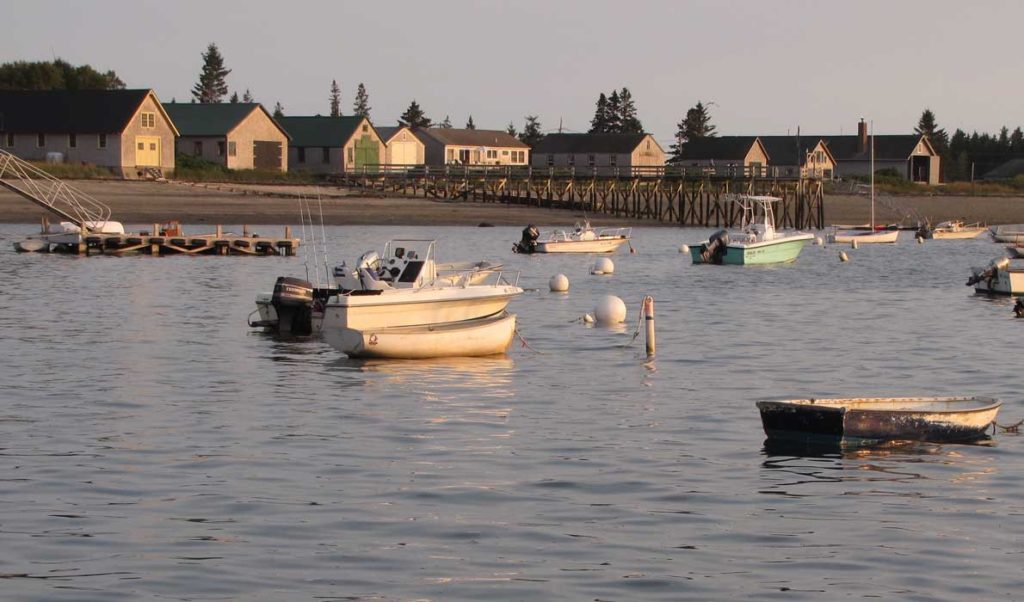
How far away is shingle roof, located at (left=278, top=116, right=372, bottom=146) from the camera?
121375 millimetres

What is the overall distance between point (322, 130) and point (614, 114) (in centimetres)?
5858

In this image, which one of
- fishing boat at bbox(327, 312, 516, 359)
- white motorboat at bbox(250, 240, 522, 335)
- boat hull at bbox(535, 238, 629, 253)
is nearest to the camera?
fishing boat at bbox(327, 312, 516, 359)

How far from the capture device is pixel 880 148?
149m

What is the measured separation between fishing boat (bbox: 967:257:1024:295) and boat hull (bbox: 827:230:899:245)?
3655 centimetres

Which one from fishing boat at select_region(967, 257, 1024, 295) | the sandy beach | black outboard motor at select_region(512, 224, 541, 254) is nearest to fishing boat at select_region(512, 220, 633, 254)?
black outboard motor at select_region(512, 224, 541, 254)

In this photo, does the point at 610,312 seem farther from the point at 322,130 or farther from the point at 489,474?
the point at 322,130

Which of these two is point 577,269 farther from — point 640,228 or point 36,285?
point 640,228

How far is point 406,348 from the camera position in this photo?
29328 millimetres

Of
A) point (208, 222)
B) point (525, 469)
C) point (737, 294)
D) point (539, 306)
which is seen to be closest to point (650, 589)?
point (525, 469)

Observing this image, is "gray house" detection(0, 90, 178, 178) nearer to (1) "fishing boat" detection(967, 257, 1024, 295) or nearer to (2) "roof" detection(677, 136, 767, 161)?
(2) "roof" detection(677, 136, 767, 161)

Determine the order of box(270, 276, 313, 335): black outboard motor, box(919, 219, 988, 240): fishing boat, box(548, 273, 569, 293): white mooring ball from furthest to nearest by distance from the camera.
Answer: box(919, 219, 988, 240): fishing boat, box(548, 273, 569, 293): white mooring ball, box(270, 276, 313, 335): black outboard motor

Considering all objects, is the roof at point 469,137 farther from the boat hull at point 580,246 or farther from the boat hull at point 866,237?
the boat hull at point 580,246

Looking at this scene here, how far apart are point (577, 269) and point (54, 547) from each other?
161 feet

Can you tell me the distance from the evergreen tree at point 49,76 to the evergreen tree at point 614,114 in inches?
2481
